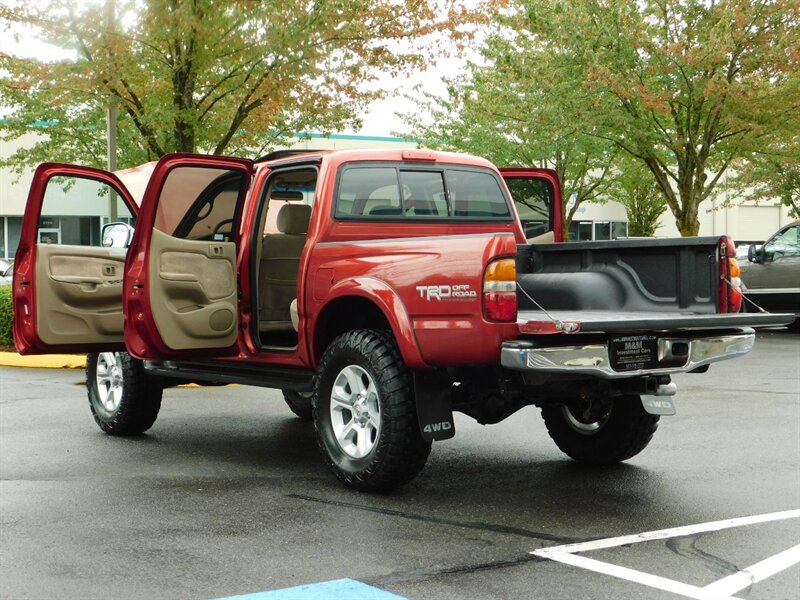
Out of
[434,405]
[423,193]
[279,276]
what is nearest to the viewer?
[434,405]

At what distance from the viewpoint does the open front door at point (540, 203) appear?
867cm

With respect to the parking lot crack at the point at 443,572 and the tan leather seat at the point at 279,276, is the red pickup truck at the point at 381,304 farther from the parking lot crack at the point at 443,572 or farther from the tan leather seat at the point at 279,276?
the parking lot crack at the point at 443,572

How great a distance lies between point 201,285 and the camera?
7.47 metres

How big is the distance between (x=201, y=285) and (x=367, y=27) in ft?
29.6

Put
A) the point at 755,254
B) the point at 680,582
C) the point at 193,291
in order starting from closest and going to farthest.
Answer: the point at 680,582, the point at 193,291, the point at 755,254

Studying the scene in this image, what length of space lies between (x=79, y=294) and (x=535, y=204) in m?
3.76

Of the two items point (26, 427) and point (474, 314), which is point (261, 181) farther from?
point (26, 427)

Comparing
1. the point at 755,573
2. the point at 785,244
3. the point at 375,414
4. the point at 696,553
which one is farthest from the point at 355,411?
the point at 785,244

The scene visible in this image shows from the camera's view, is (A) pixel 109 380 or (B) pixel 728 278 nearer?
(B) pixel 728 278

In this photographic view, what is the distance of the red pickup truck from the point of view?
586 cm

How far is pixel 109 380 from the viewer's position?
29.2ft

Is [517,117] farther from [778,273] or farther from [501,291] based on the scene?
[501,291]

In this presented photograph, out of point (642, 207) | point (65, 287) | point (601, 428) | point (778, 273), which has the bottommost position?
point (601, 428)

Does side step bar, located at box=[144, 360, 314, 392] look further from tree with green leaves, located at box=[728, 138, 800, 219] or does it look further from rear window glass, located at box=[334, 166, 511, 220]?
tree with green leaves, located at box=[728, 138, 800, 219]
